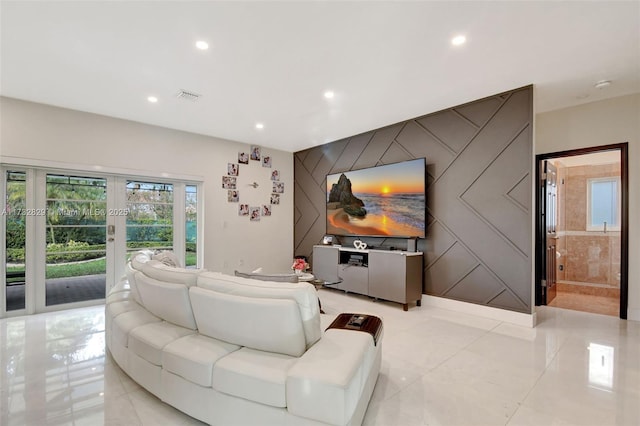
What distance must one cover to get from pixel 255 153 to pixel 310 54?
3466 millimetres

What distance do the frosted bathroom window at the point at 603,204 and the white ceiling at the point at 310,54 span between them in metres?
2.80

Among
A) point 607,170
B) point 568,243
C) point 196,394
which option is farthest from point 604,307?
point 196,394

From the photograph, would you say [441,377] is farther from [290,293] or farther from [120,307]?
[120,307]

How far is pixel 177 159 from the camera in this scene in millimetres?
5031

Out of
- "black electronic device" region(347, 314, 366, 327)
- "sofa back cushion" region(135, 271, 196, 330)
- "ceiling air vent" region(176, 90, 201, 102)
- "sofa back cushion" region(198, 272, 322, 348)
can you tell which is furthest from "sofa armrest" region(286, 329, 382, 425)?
"ceiling air vent" region(176, 90, 201, 102)

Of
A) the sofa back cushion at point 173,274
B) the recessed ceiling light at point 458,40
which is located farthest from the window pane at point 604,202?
the sofa back cushion at point 173,274

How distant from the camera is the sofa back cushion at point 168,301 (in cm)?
196

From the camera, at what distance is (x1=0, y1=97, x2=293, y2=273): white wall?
3.84m

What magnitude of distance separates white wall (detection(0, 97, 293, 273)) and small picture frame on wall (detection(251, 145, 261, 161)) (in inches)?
5.2

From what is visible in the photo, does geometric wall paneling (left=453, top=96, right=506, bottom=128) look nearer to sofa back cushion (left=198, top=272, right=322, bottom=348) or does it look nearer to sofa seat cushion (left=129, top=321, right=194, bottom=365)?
sofa back cushion (left=198, top=272, right=322, bottom=348)

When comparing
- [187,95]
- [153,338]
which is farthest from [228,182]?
[153,338]

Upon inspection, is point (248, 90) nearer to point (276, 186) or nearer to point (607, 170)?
point (276, 186)

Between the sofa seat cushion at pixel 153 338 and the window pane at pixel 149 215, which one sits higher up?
the window pane at pixel 149 215

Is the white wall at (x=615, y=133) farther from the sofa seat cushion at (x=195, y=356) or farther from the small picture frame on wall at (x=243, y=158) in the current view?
the small picture frame on wall at (x=243, y=158)
